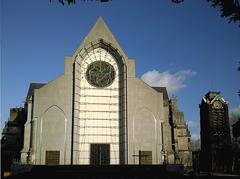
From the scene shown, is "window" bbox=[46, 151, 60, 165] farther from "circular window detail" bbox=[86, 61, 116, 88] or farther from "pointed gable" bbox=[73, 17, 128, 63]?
"pointed gable" bbox=[73, 17, 128, 63]

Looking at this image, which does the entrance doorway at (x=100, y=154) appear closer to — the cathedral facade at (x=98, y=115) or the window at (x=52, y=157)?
the cathedral facade at (x=98, y=115)

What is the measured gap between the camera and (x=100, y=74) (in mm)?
37625

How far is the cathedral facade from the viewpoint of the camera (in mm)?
33844

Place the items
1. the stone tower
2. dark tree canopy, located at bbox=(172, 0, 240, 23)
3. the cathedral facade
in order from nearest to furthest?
dark tree canopy, located at bbox=(172, 0, 240, 23) → the cathedral facade → the stone tower

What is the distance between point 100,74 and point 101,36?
14.5ft

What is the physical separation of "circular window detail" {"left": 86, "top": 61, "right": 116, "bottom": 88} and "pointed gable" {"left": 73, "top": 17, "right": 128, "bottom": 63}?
89.5 inches

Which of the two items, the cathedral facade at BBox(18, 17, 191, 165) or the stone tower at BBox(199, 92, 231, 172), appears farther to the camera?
the stone tower at BBox(199, 92, 231, 172)

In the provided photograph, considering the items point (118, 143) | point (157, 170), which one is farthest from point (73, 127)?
point (157, 170)

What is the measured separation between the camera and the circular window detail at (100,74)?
37281mm

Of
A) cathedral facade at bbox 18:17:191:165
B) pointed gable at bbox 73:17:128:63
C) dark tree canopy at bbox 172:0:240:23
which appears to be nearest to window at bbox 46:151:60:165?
cathedral facade at bbox 18:17:191:165

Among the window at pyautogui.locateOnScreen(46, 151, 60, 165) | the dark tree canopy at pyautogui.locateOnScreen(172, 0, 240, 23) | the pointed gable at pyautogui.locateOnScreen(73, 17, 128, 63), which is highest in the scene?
the pointed gable at pyautogui.locateOnScreen(73, 17, 128, 63)

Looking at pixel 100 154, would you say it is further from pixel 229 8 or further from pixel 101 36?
pixel 229 8

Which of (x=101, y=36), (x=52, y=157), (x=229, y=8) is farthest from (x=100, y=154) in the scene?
(x=229, y=8)

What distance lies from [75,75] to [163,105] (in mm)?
10713
